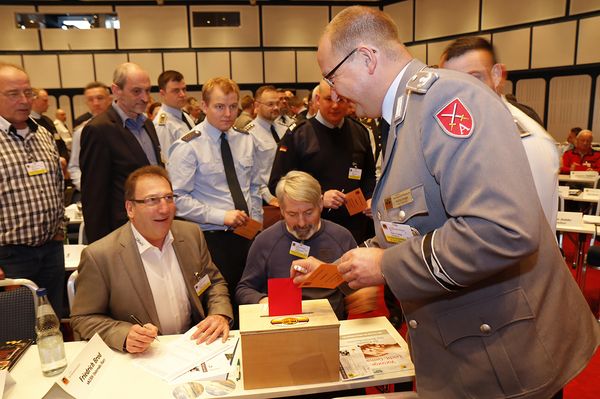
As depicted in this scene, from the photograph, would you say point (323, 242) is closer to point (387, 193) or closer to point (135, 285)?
point (135, 285)

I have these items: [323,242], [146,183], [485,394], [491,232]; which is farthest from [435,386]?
[146,183]

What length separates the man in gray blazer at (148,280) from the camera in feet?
6.26

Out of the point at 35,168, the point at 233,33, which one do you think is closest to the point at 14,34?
the point at 233,33

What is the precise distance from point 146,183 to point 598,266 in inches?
148

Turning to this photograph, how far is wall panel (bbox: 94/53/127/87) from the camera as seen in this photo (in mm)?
10688

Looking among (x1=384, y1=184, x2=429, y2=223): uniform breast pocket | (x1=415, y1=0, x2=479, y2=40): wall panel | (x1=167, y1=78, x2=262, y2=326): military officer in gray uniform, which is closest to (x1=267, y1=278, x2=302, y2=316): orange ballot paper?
(x1=384, y1=184, x2=429, y2=223): uniform breast pocket

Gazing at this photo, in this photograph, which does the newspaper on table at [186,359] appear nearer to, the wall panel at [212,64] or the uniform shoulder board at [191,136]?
the uniform shoulder board at [191,136]

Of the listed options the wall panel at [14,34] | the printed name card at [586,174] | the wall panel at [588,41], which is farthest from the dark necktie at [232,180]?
the wall panel at [14,34]

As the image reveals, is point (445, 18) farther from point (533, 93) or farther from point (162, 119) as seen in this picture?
point (162, 119)

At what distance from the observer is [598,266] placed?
383 centimetres

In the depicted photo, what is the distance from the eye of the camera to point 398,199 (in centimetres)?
119

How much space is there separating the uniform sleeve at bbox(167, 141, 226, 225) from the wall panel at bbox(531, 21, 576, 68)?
8.17 metres

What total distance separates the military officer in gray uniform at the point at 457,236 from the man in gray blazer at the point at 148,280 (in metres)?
1.02

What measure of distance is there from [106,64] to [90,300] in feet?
33.6
